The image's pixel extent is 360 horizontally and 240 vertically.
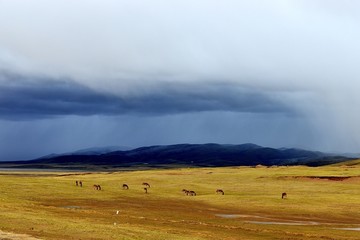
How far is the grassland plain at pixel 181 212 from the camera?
40.1 m

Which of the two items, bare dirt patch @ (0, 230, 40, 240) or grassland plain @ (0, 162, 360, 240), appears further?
grassland plain @ (0, 162, 360, 240)

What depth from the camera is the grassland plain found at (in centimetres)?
4012

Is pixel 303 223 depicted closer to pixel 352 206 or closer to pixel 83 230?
pixel 352 206

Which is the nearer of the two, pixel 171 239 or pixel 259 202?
pixel 171 239

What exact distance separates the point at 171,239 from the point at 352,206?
44.3 m

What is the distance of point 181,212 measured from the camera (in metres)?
62.4

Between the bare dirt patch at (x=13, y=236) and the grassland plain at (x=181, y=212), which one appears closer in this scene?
the bare dirt patch at (x=13, y=236)

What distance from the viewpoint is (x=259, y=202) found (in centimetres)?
7469

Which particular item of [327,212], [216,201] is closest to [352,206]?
[327,212]

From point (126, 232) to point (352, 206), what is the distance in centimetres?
4461

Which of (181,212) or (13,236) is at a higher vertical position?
(13,236)

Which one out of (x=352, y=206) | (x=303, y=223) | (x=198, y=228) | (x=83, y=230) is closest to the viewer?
(x=83, y=230)

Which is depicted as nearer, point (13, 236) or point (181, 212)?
point (13, 236)

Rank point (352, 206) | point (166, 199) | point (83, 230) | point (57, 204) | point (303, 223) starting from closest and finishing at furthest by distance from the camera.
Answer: point (83, 230), point (303, 223), point (57, 204), point (352, 206), point (166, 199)
